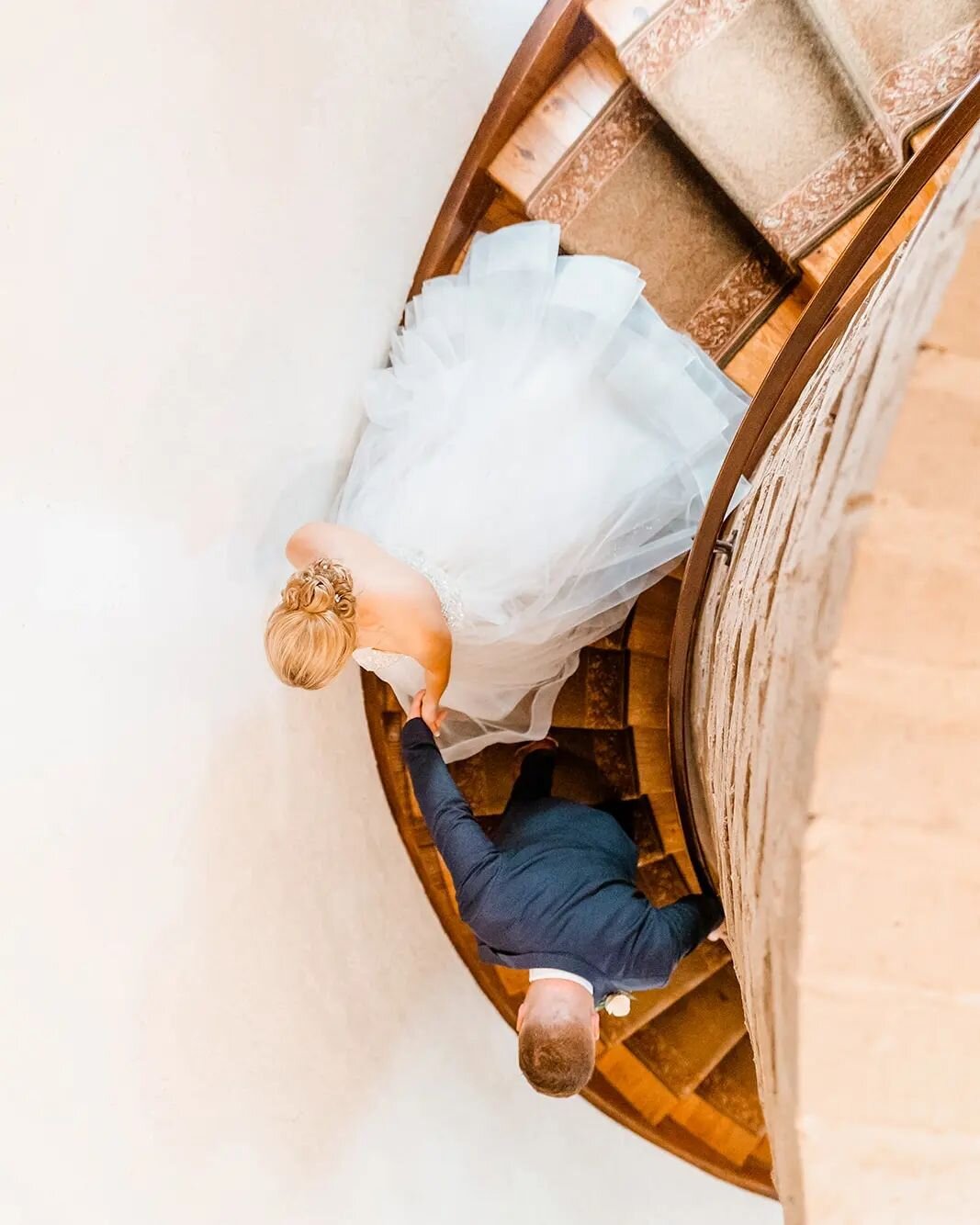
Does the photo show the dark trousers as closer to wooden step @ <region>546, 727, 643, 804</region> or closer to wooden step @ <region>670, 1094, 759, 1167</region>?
wooden step @ <region>546, 727, 643, 804</region>

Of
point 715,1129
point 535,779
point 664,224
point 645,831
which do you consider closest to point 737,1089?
point 715,1129

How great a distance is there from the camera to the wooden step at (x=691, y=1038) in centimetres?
302

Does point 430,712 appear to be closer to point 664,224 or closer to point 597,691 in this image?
point 597,691

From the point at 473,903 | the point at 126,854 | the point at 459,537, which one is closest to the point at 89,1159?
the point at 126,854

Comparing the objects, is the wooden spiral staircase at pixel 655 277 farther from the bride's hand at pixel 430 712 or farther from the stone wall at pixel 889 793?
the stone wall at pixel 889 793

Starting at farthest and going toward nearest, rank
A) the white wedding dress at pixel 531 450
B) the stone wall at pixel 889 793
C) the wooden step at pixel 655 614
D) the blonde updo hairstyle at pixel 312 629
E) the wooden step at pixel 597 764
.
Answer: the wooden step at pixel 597 764, the wooden step at pixel 655 614, the white wedding dress at pixel 531 450, the blonde updo hairstyle at pixel 312 629, the stone wall at pixel 889 793

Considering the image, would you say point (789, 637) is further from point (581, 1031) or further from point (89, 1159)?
point (89, 1159)

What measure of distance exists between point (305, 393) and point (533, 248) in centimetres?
65

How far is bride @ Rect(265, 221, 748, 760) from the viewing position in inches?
75.7

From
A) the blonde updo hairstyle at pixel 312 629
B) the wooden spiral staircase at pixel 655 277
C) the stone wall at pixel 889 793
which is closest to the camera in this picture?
the stone wall at pixel 889 793

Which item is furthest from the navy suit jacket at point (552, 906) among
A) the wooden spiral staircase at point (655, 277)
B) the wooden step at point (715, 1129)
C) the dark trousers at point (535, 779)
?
the wooden step at point (715, 1129)

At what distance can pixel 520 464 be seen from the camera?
200 centimetres

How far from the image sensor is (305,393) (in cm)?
224

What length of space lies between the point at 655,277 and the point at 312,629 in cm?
148
